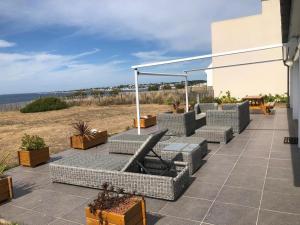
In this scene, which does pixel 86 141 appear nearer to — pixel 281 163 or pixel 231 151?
pixel 231 151

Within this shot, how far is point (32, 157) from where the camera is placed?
6629 millimetres

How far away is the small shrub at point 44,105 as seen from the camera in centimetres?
2711

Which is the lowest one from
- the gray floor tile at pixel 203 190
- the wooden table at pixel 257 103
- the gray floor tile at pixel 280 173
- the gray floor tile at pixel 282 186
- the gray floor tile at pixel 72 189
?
the gray floor tile at pixel 72 189

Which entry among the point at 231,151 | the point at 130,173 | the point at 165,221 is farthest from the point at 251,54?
the point at 165,221

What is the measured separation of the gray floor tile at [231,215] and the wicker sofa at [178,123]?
488 centimetres

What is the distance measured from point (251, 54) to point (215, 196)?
18166mm

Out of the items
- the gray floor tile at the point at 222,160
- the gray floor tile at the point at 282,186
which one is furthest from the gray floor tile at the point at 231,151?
the gray floor tile at the point at 282,186

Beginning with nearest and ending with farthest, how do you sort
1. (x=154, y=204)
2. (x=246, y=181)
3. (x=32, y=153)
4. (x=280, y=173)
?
(x=154, y=204) → (x=246, y=181) → (x=280, y=173) → (x=32, y=153)

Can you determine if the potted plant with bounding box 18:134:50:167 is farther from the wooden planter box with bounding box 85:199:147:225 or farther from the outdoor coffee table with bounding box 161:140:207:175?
the wooden planter box with bounding box 85:199:147:225

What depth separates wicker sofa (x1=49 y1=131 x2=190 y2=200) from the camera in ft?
14.0

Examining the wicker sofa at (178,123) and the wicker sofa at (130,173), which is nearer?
the wicker sofa at (130,173)

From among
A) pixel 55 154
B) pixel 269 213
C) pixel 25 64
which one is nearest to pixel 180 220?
pixel 269 213

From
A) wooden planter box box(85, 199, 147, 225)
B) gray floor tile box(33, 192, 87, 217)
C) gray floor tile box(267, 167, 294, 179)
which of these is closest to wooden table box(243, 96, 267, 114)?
gray floor tile box(267, 167, 294, 179)

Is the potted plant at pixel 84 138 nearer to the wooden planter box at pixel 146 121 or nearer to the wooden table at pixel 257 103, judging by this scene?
the wooden planter box at pixel 146 121
